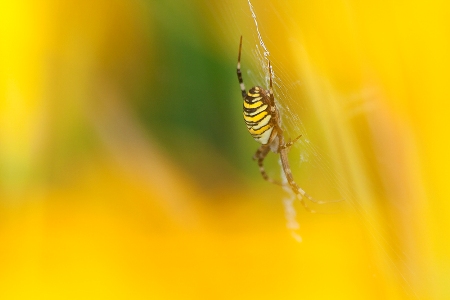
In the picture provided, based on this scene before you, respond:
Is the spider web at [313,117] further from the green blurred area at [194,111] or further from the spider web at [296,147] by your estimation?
the green blurred area at [194,111]

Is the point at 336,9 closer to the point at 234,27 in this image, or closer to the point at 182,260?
the point at 234,27

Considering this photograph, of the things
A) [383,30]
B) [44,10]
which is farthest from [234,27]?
[44,10]

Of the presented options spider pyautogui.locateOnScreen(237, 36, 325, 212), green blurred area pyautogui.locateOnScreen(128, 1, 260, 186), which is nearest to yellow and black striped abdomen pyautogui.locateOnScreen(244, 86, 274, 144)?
spider pyautogui.locateOnScreen(237, 36, 325, 212)

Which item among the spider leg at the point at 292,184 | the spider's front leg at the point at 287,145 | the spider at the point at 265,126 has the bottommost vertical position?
the spider leg at the point at 292,184

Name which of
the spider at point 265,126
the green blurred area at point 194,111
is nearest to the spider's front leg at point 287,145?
the spider at point 265,126

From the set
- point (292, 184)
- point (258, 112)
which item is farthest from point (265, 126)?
point (292, 184)

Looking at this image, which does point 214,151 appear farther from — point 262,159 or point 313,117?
point 313,117
